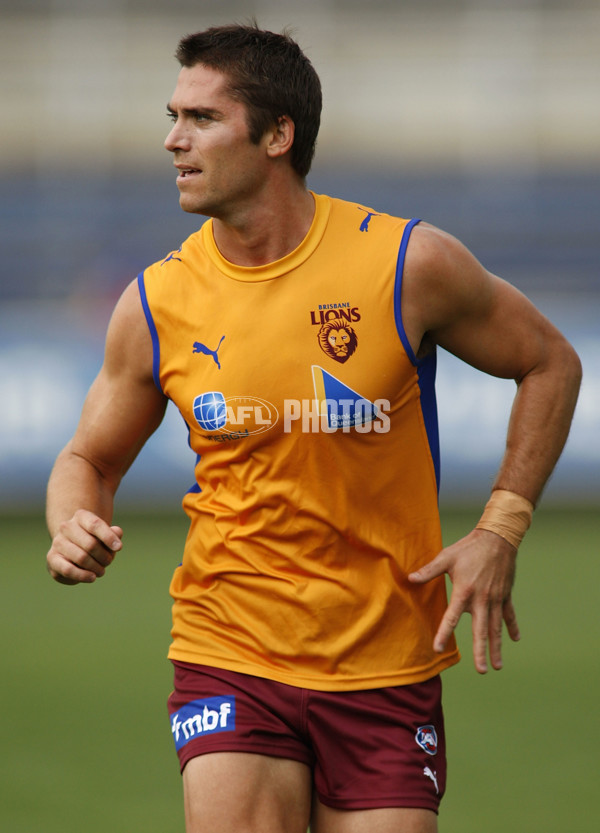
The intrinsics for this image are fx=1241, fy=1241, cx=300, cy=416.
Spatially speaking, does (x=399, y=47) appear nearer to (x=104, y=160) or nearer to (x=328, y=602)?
(x=104, y=160)

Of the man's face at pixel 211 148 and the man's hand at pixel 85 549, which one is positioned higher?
the man's face at pixel 211 148

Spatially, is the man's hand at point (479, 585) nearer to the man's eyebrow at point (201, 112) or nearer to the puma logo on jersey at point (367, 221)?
the puma logo on jersey at point (367, 221)

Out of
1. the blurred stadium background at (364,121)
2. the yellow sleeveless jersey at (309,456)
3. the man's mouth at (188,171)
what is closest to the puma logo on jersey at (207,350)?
the yellow sleeveless jersey at (309,456)

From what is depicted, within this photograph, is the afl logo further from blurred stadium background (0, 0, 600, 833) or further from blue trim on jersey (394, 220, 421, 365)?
blurred stadium background (0, 0, 600, 833)

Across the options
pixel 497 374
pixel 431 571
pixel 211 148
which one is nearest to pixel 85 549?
pixel 431 571

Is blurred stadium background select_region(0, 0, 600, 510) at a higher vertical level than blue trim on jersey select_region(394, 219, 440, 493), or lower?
higher

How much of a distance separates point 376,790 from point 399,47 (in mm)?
16146

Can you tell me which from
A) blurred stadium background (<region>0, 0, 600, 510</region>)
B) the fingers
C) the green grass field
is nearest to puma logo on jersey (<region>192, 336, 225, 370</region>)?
the fingers

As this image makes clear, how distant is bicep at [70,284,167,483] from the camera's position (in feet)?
11.0

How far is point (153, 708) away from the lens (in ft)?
21.1

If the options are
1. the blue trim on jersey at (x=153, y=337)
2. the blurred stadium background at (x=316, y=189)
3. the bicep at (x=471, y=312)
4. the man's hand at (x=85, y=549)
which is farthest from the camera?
the blurred stadium background at (x=316, y=189)

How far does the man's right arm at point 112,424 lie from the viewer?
335 centimetres

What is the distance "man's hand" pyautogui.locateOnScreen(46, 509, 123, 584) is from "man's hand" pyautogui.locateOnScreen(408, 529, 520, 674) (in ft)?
2.57

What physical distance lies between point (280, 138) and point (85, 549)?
125cm
